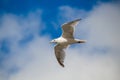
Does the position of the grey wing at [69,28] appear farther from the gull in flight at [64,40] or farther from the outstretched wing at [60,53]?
the outstretched wing at [60,53]

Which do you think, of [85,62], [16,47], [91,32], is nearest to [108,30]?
[91,32]

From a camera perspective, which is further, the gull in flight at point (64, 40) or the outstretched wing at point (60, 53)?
the outstretched wing at point (60, 53)

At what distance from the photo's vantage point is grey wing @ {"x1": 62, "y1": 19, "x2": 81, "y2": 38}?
2379 mm

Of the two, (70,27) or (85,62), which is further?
(85,62)

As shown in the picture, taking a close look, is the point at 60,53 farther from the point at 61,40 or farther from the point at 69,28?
the point at 69,28

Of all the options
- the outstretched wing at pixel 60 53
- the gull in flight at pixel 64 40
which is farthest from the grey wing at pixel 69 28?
the outstretched wing at pixel 60 53

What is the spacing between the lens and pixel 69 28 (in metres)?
2.41

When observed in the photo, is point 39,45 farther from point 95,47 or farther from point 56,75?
point 95,47

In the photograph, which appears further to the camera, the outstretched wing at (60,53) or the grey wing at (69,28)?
the outstretched wing at (60,53)

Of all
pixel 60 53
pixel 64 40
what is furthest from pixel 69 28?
pixel 60 53

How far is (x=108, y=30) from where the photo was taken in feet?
8.75

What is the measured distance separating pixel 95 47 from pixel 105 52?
9cm

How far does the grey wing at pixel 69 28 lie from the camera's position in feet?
7.80

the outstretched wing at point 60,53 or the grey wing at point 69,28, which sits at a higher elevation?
the grey wing at point 69,28
